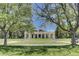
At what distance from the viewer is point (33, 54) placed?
100.0 inches

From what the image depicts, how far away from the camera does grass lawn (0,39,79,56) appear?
254cm

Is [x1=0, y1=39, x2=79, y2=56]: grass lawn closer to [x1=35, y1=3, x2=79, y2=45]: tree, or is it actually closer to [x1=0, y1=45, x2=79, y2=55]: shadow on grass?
[x1=0, y1=45, x2=79, y2=55]: shadow on grass

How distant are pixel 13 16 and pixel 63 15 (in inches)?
21.5

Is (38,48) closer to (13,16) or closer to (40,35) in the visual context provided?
(40,35)

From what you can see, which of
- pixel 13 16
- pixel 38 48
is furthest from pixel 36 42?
pixel 13 16

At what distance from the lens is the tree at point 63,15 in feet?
8.45

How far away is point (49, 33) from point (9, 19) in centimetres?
46

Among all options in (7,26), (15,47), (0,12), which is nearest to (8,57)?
(15,47)

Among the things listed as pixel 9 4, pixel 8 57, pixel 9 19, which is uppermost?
pixel 9 4

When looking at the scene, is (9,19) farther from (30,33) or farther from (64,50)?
(64,50)

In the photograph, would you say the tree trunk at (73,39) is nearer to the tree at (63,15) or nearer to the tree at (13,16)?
the tree at (63,15)

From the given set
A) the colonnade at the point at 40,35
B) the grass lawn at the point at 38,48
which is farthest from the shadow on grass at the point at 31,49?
the colonnade at the point at 40,35

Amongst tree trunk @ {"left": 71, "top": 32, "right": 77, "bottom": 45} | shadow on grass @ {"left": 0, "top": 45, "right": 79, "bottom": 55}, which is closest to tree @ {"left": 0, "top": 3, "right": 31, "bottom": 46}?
shadow on grass @ {"left": 0, "top": 45, "right": 79, "bottom": 55}

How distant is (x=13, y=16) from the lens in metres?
2.58
